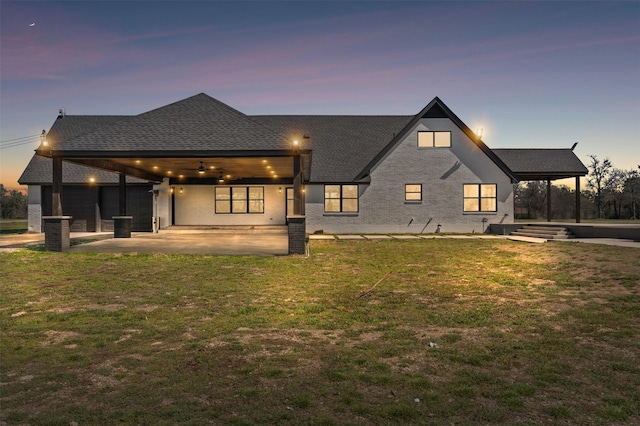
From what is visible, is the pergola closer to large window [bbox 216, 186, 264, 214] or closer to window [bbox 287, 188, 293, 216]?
window [bbox 287, 188, 293, 216]

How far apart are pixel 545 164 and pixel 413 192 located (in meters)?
11.2

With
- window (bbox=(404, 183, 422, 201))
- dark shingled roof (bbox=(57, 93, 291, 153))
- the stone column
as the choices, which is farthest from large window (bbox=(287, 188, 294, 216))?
dark shingled roof (bbox=(57, 93, 291, 153))

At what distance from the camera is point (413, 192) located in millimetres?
28219

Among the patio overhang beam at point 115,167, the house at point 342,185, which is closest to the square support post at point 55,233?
the patio overhang beam at point 115,167

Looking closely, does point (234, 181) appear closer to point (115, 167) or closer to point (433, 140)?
point (115, 167)

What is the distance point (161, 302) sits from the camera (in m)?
8.48

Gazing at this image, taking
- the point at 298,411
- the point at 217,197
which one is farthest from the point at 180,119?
the point at 298,411

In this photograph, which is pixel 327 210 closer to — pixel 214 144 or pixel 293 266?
pixel 214 144

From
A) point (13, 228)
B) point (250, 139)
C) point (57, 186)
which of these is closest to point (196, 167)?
point (57, 186)

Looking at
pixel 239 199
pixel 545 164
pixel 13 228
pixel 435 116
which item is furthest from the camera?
pixel 13 228

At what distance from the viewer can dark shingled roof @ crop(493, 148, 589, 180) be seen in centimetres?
3064

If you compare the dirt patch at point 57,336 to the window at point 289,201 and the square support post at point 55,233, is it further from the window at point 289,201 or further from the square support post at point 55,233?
the window at point 289,201

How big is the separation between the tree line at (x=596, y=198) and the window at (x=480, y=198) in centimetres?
2687

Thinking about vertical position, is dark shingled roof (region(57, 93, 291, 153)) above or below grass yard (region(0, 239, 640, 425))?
above
